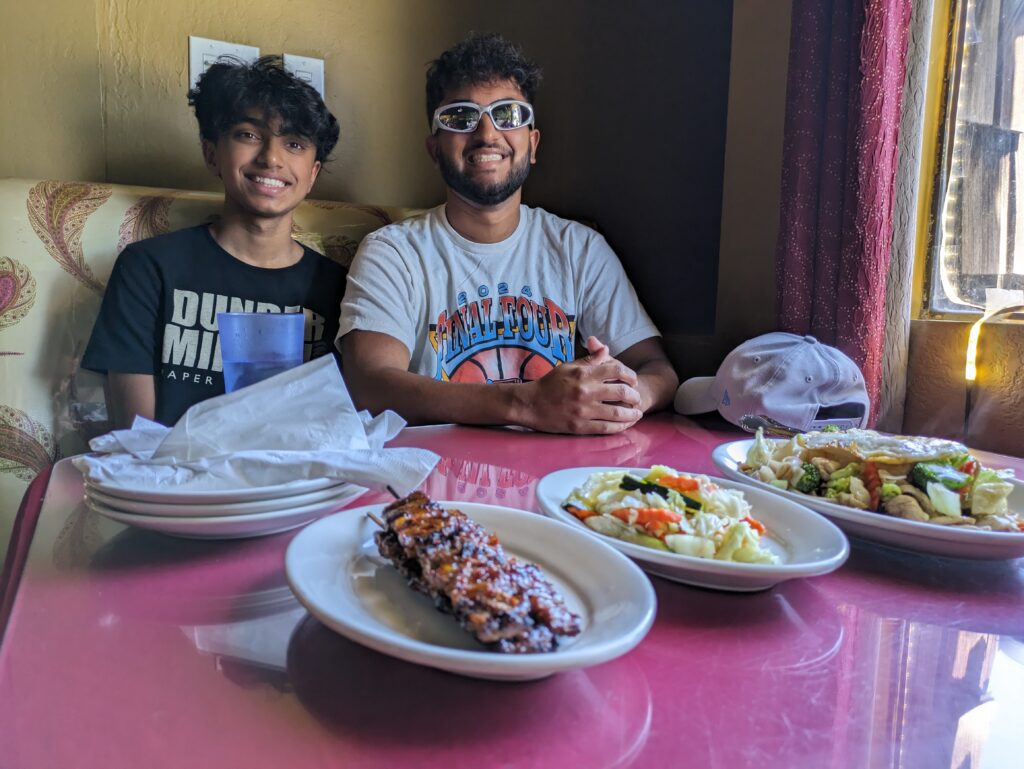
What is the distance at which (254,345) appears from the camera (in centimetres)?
163

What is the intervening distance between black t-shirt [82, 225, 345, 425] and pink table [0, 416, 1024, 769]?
1.09 m

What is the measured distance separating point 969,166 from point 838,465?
0.90m

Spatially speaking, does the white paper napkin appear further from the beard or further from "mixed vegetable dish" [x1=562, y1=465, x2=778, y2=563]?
the beard

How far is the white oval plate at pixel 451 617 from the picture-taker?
36cm

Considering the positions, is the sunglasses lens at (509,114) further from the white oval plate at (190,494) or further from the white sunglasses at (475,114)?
the white oval plate at (190,494)

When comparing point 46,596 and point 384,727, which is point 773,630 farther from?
point 46,596

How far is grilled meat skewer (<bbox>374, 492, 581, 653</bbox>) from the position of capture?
40 cm

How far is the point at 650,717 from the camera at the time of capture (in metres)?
0.40

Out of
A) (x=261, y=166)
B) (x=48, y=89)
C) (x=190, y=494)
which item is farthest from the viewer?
(x=48, y=89)

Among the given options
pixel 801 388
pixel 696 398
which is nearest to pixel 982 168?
pixel 801 388

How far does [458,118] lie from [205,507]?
1437 millimetres

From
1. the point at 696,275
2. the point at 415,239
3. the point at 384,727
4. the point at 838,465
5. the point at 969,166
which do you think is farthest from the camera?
the point at 696,275

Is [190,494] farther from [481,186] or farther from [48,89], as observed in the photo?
[48,89]

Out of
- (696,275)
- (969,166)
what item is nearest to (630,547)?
(969,166)
